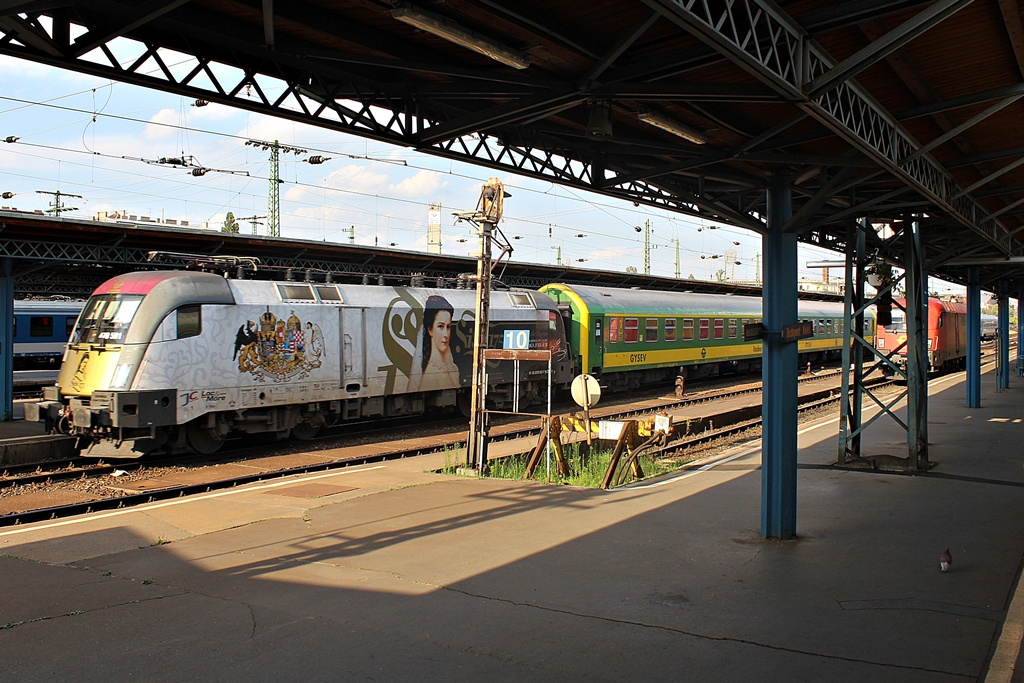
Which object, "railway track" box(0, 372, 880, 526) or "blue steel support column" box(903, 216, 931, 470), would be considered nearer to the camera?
"railway track" box(0, 372, 880, 526)

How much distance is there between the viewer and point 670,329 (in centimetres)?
2731

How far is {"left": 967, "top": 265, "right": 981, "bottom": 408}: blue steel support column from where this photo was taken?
21.1 m

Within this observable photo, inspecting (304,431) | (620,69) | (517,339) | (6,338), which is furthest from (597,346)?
(620,69)

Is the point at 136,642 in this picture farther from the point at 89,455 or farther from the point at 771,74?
the point at 89,455

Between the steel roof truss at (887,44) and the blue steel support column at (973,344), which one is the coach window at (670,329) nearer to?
the blue steel support column at (973,344)

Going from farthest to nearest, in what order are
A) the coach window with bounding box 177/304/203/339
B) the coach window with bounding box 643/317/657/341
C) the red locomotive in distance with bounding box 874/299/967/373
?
the red locomotive in distance with bounding box 874/299/967/373, the coach window with bounding box 643/317/657/341, the coach window with bounding box 177/304/203/339

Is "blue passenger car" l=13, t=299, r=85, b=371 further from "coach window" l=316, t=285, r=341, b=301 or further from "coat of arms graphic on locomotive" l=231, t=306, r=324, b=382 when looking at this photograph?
"coat of arms graphic on locomotive" l=231, t=306, r=324, b=382

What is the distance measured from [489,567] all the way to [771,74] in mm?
4952

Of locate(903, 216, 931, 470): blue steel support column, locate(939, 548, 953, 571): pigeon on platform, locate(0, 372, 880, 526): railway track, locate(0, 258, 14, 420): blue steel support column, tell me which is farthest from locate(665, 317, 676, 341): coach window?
locate(939, 548, 953, 571): pigeon on platform

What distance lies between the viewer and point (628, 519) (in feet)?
30.8

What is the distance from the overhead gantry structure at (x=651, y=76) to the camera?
5980mm

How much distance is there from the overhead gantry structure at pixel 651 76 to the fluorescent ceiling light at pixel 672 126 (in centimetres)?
3

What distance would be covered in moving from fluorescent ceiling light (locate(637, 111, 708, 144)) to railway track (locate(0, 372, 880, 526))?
7.33 metres

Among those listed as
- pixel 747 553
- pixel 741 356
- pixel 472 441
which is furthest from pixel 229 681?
pixel 741 356
